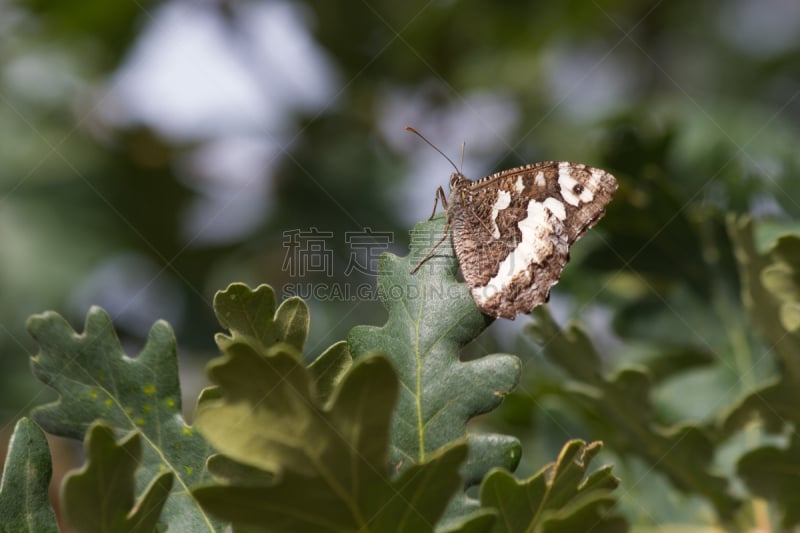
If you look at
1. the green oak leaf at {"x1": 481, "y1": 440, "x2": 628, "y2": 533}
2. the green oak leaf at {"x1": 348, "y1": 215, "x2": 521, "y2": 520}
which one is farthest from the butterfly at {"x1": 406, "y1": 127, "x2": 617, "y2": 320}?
the green oak leaf at {"x1": 481, "y1": 440, "x2": 628, "y2": 533}

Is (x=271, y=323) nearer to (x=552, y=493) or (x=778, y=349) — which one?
(x=552, y=493)

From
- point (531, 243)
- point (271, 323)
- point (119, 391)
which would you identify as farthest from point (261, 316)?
point (531, 243)

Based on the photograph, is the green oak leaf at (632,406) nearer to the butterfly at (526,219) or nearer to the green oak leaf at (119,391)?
the butterfly at (526,219)

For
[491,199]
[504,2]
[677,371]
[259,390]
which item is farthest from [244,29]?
[259,390]

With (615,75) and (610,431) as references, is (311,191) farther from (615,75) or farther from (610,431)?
(610,431)

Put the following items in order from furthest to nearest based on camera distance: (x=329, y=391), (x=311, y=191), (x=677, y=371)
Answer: (x=311, y=191) → (x=677, y=371) → (x=329, y=391)

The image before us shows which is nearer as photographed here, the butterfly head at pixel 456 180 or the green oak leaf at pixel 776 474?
the green oak leaf at pixel 776 474

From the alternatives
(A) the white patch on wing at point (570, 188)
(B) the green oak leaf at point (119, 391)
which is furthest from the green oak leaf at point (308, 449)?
(A) the white patch on wing at point (570, 188)
